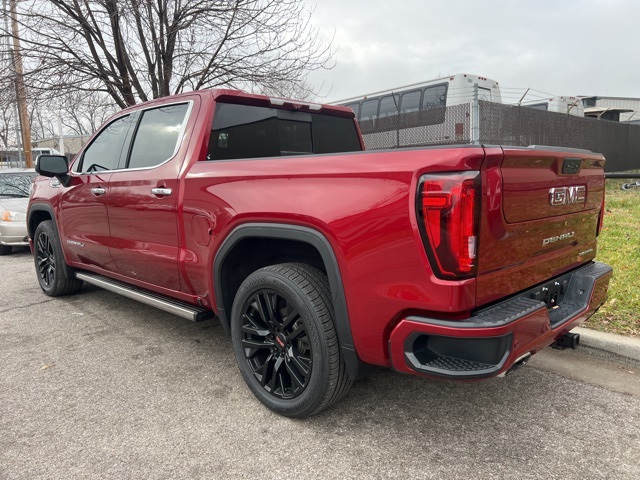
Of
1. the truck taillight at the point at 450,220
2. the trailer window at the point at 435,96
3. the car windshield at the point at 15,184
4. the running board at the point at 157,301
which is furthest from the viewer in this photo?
the trailer window at the point at 435,96

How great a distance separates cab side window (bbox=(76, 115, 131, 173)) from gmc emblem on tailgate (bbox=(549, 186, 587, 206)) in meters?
3.24

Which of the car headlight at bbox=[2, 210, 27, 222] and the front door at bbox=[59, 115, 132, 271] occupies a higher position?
the front door at bbox=[59, 115, 132, 271]

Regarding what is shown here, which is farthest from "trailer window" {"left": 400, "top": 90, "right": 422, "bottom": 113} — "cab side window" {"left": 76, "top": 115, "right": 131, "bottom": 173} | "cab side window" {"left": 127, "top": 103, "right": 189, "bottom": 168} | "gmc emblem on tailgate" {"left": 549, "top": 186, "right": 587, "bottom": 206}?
"gmc emblem on tailgate" {"left": 549, "top": 186, "right": 587, "bottom": 206}

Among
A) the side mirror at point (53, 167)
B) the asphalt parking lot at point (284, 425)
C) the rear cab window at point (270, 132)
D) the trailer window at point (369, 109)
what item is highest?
the trailer window at point (369, 109)

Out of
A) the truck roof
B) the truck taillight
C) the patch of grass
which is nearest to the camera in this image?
the truck taillight

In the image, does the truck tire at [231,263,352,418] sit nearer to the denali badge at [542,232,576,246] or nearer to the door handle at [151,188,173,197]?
the door handle at [151,188,173,197]

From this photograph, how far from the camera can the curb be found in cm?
321

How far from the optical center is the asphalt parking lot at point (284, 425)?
2.23 meters

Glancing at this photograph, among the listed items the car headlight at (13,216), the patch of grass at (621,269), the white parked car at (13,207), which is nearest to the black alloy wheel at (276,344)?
the patch of grass at (621,269)

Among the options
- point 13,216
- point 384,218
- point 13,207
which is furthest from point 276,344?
point 13,207

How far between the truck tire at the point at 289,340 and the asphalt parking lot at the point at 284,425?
176 millimetres

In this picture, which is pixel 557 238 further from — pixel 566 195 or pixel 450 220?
pixel 450 220

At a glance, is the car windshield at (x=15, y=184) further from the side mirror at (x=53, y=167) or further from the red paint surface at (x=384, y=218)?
the red paint surface at (x=384, y=218)

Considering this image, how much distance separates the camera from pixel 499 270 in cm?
207
